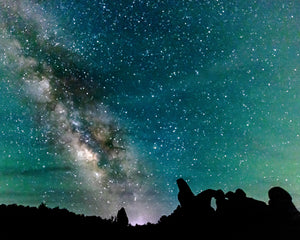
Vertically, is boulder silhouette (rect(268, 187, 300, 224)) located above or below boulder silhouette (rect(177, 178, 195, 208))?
below

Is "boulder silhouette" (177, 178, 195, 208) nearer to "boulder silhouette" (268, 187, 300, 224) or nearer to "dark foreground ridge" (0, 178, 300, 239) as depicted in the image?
"dark foreground ridge" (0, 178, 300, 239)

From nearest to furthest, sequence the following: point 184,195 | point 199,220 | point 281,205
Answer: point 281,205 < point 199,220 < point 184,195

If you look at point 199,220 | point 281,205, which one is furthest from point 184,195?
point 281,205

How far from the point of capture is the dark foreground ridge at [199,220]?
16078 millimetres

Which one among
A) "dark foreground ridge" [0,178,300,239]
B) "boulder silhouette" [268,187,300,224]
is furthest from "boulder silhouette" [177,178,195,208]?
"boulder silhouette" [268,187,300,224]

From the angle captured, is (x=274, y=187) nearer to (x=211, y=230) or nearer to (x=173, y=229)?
(x=211, y=230)

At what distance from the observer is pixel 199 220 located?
2075 centimetres

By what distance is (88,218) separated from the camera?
19750 mm

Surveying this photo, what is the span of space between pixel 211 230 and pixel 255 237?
3.40 metres

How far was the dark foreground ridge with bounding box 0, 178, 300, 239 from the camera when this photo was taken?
16.1 metres

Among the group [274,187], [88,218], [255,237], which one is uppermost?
[274,187]

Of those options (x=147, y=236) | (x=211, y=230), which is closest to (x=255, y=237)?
(x=211, y=230)

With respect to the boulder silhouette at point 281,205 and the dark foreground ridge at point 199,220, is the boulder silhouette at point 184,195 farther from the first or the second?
the boulder silhouette at point 281,205

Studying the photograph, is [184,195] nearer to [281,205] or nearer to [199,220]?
[199,220]
